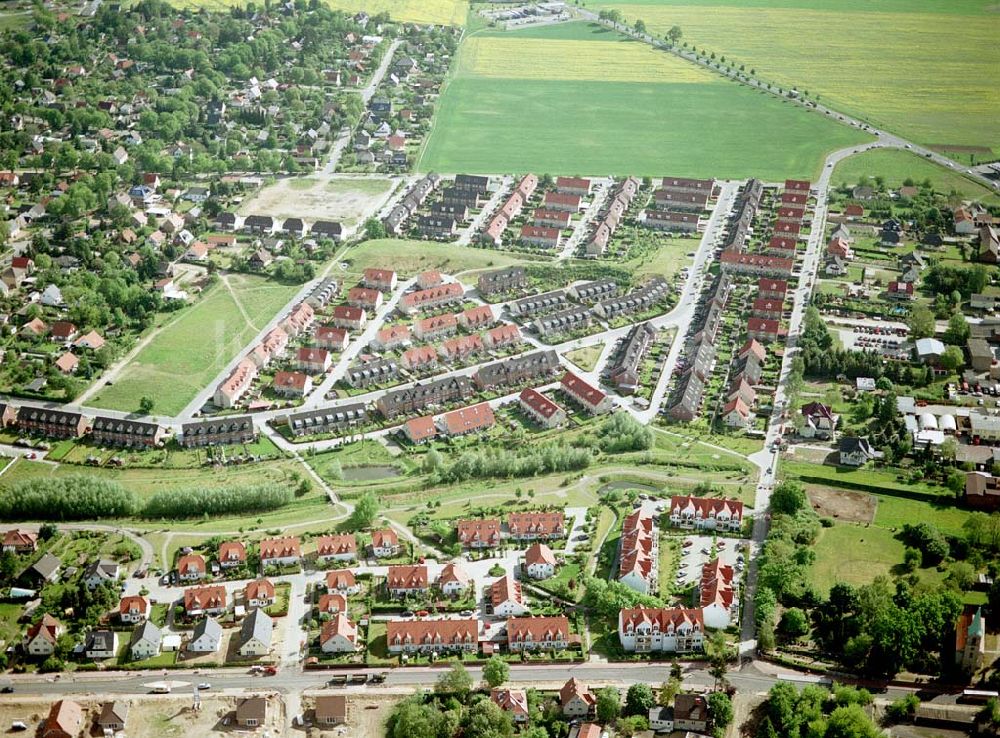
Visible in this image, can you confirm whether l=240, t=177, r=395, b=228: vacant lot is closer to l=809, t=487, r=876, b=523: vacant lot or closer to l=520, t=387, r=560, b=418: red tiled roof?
l=520, t=387, r=560, b=418: red tiled roof

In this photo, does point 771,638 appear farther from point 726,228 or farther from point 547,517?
point 726,228

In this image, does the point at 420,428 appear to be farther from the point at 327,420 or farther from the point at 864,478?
the point at 864,478

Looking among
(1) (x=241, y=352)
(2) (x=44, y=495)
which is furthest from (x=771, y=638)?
(1) (x=241, y=352)

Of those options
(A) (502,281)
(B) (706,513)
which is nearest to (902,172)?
(A) (502,281)

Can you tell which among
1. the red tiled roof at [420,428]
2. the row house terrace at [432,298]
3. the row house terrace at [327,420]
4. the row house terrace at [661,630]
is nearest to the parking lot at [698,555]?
the row house terrace at [661,630]

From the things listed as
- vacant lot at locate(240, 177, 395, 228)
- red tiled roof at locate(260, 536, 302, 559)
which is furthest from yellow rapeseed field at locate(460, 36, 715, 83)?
red tiled roof at locate(260, 536, 302, 559)

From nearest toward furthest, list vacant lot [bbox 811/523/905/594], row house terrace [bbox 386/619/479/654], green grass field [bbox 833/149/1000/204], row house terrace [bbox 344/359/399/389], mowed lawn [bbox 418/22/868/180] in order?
row house terrace [bbox 386/619/479/654], vacant lot [bbox 811/523/905/594], row house terrace [bbox 344/359/399/389], green grass field [bbox 833/149/1000/204], mowed lawn [bbox 418/22/868/180]

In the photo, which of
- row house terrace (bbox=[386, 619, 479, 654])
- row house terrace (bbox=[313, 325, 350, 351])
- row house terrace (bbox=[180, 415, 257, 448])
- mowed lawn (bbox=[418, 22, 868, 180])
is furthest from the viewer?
mowed lawn (bbox=[418, 22, 868, 180])
